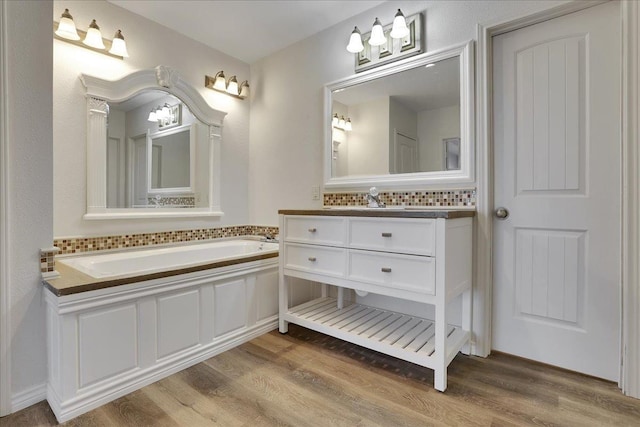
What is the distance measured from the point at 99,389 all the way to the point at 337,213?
1.46 meters

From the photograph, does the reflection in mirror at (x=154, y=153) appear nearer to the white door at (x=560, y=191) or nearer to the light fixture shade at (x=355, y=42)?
the light fixture shade at (x=355, y=42)

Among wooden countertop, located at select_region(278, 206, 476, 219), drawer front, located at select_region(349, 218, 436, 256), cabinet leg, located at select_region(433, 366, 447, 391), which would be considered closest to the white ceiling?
wooden countertop, located at select_region(278, 206, 476, 219)

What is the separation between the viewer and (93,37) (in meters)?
2.08

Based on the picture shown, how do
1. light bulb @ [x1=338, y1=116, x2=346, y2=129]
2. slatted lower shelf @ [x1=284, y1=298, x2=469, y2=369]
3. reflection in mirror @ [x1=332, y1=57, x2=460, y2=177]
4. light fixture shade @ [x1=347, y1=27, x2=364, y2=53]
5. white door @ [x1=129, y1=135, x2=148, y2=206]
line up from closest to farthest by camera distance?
slatted lower shelf @ [x1=284, y1=298, x2=469, y2=369] → reflection in mirror @ [x1=332, y1=57, x2=460, y2=177] → light fixture shade @ [x1=347, y1=27, x2=364, y2=53] → white door @ [x1=129, y1=135, x2=148, y2=206] → light bulb @ [x1=338, y1=116, x2=346, y2=129]

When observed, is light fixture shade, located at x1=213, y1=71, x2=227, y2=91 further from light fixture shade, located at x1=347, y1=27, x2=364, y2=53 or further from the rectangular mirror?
light fixture shade, located at x1=347, y1=27, x2=364, y2=53

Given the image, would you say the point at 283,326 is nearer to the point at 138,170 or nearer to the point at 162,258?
the point at 162,258

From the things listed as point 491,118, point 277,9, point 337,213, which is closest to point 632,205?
point 491,118

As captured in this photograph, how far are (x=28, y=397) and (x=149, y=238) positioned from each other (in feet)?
4.02

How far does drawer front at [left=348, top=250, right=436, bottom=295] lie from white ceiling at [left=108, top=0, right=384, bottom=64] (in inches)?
71.9

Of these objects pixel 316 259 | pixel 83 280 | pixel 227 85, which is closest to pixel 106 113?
pixel 227 85

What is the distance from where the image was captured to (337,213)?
1.90 metres

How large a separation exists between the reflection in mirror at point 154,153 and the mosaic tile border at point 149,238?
0.79 feet

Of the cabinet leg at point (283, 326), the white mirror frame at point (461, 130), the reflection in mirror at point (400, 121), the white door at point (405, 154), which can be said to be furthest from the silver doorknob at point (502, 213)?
the cabinet leg at point (283, 326)

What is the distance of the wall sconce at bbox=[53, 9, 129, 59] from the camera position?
77.4 inches
